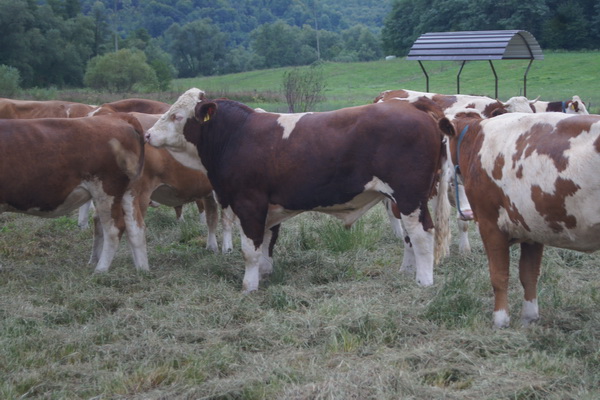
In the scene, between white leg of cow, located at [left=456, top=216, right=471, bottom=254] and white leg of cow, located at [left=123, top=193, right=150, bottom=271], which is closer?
white leg of cow, located at [left=123, top=193, right=150, bottom=271]

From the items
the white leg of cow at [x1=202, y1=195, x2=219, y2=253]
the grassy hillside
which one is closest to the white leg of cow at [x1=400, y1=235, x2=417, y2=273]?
the white leg of cow at [x1=202, y1=195, x2=219, y2=253]

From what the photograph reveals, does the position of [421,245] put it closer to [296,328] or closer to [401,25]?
[296,328]

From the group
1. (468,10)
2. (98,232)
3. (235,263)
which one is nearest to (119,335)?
(235,263)

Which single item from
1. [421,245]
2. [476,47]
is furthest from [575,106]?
[476,47]

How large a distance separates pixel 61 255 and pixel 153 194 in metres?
1.30

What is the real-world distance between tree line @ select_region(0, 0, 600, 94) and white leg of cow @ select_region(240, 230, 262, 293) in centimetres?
4107

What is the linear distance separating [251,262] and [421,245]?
1.60m

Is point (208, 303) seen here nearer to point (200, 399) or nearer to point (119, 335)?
point (119, 335)

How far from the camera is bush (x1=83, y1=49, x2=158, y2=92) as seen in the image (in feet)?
164

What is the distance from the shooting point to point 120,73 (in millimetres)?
50406

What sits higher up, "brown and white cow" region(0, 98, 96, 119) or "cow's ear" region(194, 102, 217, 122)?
"cow's ear" region(194, 102, 217, 122)

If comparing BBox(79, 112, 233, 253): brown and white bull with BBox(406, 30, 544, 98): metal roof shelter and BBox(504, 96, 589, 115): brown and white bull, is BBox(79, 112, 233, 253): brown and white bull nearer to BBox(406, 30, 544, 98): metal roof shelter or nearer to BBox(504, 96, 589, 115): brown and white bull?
BBox(504, 96, 589, 115): brown and white bull

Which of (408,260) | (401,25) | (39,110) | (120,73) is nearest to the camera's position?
(408,260)

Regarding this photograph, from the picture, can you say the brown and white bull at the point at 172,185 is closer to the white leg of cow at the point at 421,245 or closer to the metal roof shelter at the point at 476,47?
the white leg of cow at the point at 421,245
